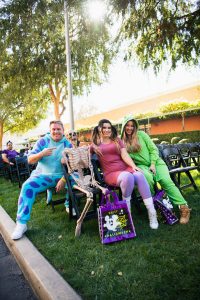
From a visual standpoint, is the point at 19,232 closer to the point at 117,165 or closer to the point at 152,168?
Answer: the point at 117,165

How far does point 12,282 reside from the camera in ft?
10.1

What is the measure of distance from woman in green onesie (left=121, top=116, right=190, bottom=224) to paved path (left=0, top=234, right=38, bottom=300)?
7.28ft

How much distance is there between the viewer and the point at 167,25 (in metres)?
6.63

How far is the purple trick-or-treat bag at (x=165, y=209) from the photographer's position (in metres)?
4.00

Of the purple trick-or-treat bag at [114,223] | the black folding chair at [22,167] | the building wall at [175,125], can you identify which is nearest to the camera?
the purple trick-or-treat bag at [114,223]

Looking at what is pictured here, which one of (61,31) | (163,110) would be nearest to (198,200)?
(61,31)

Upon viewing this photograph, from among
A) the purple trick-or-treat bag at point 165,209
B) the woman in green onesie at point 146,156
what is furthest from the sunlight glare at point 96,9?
the purple trick-or-treat bag at point 165,209

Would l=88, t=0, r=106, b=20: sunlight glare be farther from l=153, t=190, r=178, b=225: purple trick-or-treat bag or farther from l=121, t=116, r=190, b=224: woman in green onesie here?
l=153, t=190, r=178, b=225: purple trick-or-treat bag

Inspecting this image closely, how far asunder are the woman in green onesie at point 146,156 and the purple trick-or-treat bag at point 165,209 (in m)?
0.18

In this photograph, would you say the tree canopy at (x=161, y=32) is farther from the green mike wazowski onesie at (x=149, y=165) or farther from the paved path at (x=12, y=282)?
the paved path at (x=12, y=282)

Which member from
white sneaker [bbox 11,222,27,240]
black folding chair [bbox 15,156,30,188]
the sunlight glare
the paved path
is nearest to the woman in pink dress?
white sneaker [bbox 11,222,27,240]

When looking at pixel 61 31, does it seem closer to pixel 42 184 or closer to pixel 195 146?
pixel 195 146

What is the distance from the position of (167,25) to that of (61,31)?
24.4ft

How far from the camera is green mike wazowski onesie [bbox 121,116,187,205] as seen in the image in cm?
425
